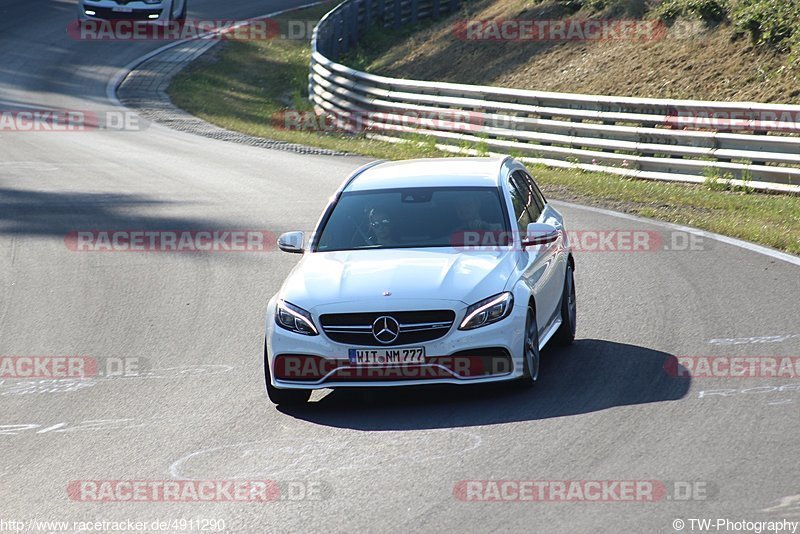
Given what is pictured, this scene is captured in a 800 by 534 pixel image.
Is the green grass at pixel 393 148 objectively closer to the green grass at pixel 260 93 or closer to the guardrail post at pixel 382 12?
the green grass at pixel 260 93

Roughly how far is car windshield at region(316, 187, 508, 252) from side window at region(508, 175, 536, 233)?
7.3 inches

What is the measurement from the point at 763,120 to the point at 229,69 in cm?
2228

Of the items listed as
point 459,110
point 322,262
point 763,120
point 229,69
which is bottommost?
point 229,69

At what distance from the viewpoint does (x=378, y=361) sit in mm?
8617

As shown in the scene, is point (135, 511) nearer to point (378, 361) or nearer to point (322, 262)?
point (378, 361)

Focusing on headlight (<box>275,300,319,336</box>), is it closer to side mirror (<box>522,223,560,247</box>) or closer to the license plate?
the license plate

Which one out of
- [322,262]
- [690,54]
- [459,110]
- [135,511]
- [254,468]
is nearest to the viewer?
[135,511]

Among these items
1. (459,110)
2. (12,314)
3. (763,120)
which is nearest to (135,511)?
(12,314)

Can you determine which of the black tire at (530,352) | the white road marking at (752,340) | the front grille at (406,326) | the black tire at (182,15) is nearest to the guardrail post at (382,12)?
the black tire at (182,15)

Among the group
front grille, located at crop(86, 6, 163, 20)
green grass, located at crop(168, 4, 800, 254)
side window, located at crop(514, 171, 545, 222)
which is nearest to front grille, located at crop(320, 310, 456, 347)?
side window, located at crop(514, 171, 545, 222)

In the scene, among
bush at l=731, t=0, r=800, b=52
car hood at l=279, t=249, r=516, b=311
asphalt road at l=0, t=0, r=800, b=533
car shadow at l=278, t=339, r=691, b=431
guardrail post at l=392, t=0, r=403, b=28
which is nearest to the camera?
asphalt road at l=0, t=0, r=800, b=533

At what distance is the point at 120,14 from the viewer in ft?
127

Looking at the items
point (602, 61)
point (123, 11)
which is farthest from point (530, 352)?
point (123, 11)

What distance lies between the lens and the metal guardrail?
723 inches
